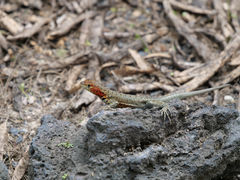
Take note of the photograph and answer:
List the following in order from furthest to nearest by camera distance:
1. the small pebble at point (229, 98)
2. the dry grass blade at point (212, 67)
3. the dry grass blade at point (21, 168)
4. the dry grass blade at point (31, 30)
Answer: the dry grass blade at point (31, 30)
the dry grass blade at point (212, 67)
the small pebble at point (229, 98)
the dry grass blade at point (21, 168)

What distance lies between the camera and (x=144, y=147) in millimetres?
4504

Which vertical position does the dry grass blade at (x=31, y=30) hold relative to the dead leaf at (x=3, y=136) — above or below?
above

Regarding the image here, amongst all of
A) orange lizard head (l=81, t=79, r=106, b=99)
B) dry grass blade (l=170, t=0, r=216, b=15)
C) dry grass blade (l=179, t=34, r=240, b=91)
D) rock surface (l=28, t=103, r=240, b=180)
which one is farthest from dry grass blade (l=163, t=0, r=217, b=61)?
rock surface (l=28, t=103, r=240, b=180)

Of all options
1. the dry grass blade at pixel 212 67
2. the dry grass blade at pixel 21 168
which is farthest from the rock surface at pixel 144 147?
the dry grass blade at pixel 212 67

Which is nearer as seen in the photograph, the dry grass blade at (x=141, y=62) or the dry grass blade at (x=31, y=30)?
the dry grass blade at (x=141, y=62)

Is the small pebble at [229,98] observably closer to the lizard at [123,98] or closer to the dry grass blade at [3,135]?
the lizard at [123,98]

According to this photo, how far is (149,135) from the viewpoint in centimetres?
446

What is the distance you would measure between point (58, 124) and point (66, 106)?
1922mm

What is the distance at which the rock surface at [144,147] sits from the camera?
4.21 m

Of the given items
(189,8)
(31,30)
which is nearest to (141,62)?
(189,8)

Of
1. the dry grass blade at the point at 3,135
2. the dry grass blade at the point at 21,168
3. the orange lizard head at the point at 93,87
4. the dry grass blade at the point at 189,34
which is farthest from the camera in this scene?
the dry grass blade at the point at 189,34

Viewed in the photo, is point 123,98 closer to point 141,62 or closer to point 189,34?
point 141,62

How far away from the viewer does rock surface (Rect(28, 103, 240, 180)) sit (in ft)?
13.8

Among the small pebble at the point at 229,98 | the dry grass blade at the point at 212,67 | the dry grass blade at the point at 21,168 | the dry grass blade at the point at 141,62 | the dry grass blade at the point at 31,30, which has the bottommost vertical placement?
the small pebble at the point at 229,98
